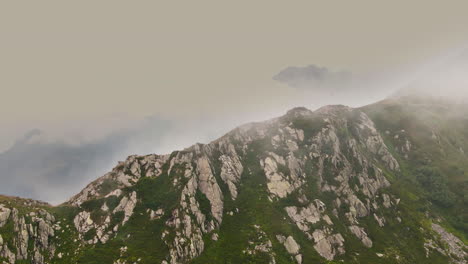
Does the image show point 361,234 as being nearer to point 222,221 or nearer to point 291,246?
point 291,246

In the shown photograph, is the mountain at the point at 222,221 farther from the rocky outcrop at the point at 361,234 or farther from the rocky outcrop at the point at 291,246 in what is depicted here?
the rocky outcrop at the point at 361,234

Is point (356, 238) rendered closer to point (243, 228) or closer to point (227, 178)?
point (243, 228)

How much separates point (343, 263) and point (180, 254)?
9135cm

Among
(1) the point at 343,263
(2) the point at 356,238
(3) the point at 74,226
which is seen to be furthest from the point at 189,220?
(2) the point at 356,238

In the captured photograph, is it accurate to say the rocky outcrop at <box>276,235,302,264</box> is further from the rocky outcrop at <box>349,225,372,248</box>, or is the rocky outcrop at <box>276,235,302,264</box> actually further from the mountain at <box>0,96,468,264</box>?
the rocky outcrop at <box>349,225,372,248</box>

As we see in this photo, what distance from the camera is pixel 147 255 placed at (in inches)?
4961

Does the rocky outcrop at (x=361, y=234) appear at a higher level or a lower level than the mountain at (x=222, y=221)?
lower

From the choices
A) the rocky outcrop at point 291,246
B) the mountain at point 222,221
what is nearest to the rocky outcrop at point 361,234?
the mountain at point 222,221

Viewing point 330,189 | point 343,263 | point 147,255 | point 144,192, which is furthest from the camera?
point 330,189

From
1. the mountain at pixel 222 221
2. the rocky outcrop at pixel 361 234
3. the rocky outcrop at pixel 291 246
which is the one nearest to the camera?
the mountain at pixel 222 221

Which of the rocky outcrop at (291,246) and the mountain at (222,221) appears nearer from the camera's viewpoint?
the mountain at (222,221)

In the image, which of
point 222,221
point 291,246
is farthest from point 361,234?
point 222,221

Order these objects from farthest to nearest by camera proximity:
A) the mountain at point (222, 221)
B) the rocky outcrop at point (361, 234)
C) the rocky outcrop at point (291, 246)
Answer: the rocky outcrop at point (361, 234) < the rocky outcrop at point (291, 246) < the mountain at point (222, 221)

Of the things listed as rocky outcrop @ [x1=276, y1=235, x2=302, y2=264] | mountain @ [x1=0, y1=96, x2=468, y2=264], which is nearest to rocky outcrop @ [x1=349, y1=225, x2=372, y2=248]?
mountain @ [x1=0, y1=96, x2=468, y2=264]
